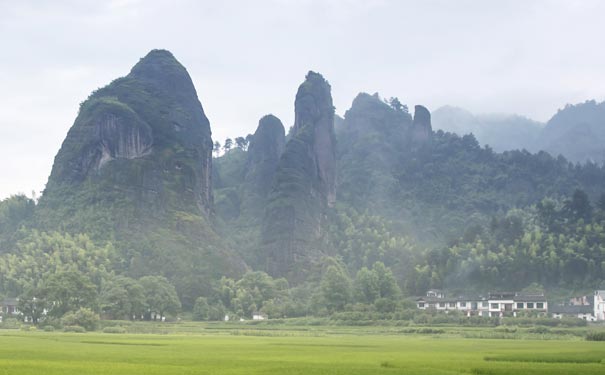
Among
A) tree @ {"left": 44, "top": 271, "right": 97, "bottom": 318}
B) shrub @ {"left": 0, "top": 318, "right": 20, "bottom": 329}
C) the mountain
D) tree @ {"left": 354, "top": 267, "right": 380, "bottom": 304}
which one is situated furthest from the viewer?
the mountain

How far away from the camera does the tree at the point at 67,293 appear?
10506cm

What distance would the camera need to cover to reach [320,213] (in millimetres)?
199750

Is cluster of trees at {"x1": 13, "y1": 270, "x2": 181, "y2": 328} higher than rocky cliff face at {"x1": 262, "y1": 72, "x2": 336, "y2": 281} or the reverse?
the reverse

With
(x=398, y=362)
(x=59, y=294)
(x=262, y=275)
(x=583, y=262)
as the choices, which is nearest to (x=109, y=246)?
(x=262, y=275)

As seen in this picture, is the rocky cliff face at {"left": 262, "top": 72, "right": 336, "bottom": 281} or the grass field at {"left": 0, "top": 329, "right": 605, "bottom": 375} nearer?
the grass field at {"left": 0, "top": 329, "right": 605, "bottom": 375}

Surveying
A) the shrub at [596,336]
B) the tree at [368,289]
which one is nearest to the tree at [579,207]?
the tree at [368,289]

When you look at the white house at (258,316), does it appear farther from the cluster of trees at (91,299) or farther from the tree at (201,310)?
the cluster of trees at (91,299)

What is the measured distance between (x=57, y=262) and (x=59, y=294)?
43448mm

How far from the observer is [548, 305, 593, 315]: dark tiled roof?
109 metres

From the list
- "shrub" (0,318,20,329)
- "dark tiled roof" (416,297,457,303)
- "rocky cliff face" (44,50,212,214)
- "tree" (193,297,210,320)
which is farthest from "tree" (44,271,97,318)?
"rocky cliff face" (44,50,212,214)

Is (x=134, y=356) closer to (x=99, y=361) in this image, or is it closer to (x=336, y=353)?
(x=99, y=361)

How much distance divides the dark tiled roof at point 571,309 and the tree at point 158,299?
5967 centimetres

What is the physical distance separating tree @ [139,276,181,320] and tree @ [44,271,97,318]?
15.7 meters

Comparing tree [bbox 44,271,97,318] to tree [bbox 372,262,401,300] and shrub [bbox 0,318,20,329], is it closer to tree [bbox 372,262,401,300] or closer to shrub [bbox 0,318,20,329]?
shrub [bbox 0,318,20,329]
